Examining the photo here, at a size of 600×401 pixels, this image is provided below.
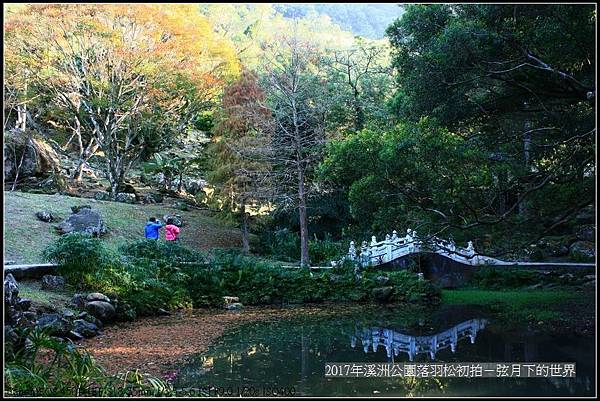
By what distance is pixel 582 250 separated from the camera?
58.9 feet

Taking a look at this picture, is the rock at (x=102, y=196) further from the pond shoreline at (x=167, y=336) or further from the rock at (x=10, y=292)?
the rock at (x=10, y=292)

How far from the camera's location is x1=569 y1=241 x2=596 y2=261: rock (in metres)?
17.6

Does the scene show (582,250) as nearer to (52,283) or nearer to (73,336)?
(52,283)

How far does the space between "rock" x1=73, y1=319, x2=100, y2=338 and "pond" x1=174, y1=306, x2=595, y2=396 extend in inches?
78.1

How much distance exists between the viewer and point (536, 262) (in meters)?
17.9

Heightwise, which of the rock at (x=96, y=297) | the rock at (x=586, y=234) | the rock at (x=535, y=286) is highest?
the rock at (x=586, y=234)

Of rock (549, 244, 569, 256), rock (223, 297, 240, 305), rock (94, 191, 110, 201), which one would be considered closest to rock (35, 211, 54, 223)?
rock (94, 191, 110, 201)

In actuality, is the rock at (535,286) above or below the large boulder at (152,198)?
below

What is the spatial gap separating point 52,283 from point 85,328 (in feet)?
6.91

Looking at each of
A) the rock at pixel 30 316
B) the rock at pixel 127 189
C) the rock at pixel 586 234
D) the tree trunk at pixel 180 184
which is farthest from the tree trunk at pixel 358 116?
the rock at pixel 30 316

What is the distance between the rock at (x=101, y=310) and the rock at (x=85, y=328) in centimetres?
59

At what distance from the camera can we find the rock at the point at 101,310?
10305mm

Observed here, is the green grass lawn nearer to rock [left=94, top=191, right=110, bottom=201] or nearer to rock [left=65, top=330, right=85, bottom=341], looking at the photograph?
rock [left=94, top=191, right=110, bottom=201]

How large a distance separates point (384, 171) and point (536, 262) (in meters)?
9.02
